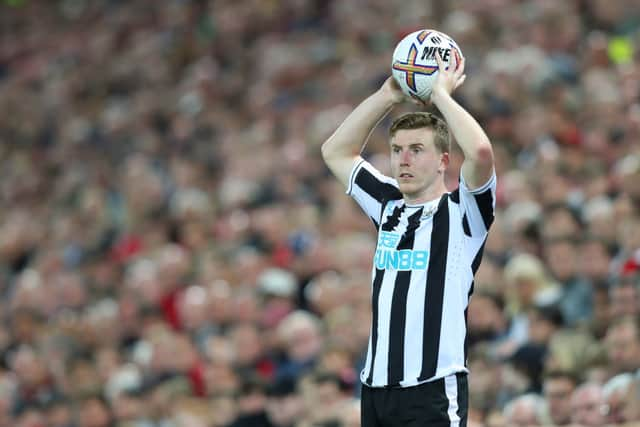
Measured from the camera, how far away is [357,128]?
5832 millimetres

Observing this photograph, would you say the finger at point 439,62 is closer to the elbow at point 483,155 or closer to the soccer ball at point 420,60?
the soccer ball at point 420,60

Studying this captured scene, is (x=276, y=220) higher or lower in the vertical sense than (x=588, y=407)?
higher

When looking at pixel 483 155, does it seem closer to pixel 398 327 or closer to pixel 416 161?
pixel 416 161

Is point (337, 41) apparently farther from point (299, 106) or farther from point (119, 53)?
point (119, 53)

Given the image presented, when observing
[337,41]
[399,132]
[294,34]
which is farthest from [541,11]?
[399,132]

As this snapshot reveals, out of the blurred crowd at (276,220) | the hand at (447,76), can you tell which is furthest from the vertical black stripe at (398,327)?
the blurred crowd at (276,220)

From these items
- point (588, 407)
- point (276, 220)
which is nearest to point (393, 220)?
point (588, 407)

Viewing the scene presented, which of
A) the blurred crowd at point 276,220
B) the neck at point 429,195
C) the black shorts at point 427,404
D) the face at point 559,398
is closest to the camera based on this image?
the black shorts at point 427,404

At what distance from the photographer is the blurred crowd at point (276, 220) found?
331 inches

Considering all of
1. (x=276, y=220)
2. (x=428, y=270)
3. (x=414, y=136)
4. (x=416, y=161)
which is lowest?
(x=428, y=270)

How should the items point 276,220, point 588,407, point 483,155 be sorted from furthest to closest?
point 276,220
point 588,407
point 483,155

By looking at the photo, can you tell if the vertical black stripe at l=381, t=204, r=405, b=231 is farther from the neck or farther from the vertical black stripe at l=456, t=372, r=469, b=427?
the vertical black stripe at l=456, t=372, r=469, b=427

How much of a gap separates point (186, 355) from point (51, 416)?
4.70 ft

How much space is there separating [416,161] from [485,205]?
0.35 metres
